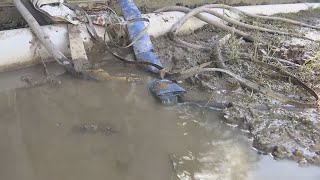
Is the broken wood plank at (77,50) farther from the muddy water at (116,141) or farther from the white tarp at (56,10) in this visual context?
the muddy water at (116,141)

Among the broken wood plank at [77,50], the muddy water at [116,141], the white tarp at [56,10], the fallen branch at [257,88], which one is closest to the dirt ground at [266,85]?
the fallen branch at [257,88]

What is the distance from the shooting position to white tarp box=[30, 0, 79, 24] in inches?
201

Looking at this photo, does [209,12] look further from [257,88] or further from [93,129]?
[93,129]

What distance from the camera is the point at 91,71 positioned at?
489cm

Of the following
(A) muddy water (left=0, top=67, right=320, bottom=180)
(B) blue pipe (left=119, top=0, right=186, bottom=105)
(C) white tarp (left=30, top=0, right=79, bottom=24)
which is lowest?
(A) muddy water (left=0, top=67, right=320, bottom=180)

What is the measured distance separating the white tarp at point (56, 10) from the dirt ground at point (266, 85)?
1.16 metres

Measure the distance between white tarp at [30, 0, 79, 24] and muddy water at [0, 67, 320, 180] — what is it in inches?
39.3

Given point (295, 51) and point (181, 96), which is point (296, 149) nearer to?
point (181, 96)

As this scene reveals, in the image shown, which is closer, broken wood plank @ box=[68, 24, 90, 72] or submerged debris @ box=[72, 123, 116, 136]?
submerged debris @ box=[72, 123, 116, 136]

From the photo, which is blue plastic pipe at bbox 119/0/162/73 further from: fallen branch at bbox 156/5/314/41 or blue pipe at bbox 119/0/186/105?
fallen branch at bbox 156/5/314/41

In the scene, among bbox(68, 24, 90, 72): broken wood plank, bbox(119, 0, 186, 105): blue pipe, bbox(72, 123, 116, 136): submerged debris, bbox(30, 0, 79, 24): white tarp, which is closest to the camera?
bbox(72, 123, 116, 136): submerged debris

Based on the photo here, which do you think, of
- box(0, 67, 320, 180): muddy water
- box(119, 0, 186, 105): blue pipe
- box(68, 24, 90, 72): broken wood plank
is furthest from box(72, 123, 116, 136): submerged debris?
box(68, 24, 90, 72): broken wood plank

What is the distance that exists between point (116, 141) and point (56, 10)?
2171mm

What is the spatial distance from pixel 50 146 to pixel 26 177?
0.41 m
